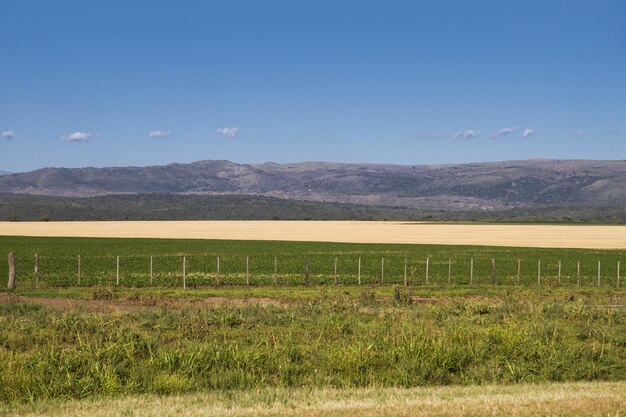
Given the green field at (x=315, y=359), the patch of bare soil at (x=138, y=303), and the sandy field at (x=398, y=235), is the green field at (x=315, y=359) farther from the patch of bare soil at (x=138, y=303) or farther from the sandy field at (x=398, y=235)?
the sandy field at (x=398, y=235)

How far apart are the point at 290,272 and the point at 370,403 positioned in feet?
122

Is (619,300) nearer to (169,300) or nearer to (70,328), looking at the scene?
(169,300)

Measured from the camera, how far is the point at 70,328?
21000 mm

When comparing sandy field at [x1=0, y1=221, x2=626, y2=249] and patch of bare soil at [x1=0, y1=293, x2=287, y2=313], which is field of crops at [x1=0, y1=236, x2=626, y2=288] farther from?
sandy field at [x1=0, y1=221, x2=626, y2=249]

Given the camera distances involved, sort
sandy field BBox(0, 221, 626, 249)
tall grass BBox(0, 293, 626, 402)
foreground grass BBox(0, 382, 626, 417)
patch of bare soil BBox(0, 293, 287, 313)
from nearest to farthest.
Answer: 1. foreground grass BBox(0, 382, 626, 417)
2. tall grass BBox(0, 293, 626, 402)
3. patch of bare soil BBox(0, 293, 287, 313)
4. sandy field BBox(0, 221, 626, 249)

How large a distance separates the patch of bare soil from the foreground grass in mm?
14830

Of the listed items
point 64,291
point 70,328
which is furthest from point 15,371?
point 64,291

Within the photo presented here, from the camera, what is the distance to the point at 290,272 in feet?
166

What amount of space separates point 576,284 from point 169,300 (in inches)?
959

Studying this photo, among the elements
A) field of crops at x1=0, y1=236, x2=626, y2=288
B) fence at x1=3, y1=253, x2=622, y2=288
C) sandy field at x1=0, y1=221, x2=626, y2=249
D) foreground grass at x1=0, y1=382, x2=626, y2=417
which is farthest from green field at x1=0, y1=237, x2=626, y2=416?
sandy field at x1=0, y1=221, x2=626, y2=249

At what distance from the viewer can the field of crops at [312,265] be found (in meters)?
44.4

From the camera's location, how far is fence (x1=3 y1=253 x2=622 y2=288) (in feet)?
142

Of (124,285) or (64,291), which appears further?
(124,285)

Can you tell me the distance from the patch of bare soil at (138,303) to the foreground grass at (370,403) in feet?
48.7
